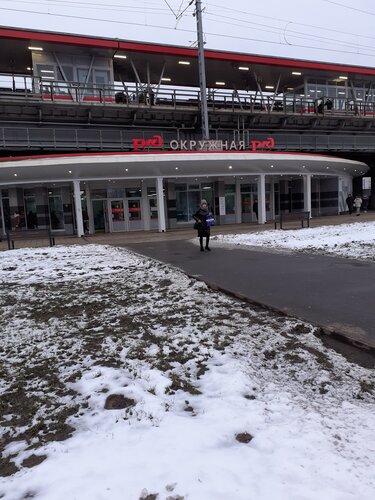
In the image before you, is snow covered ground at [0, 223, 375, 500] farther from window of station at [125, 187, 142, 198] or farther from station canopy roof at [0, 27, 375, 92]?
station canopy roof at [0, 27, 375, 92]

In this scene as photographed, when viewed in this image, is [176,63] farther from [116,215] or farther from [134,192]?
[116,215]

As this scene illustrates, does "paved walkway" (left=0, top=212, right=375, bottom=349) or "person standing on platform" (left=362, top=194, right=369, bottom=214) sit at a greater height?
"person standing on platform" (left=362, top=194, right=369, bottom=214)

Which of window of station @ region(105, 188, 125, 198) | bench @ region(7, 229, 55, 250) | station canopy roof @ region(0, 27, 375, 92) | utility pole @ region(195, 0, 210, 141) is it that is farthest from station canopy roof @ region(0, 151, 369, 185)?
station canopy roof @ region(0, 27, 375, 92)

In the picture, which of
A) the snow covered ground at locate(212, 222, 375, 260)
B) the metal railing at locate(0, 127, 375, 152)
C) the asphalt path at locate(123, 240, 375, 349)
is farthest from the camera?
the metal railing at locate(0, 127, 375, 152)

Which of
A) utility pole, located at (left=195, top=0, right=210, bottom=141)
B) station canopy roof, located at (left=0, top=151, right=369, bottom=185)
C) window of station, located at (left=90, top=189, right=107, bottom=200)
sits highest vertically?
utility pole, located at (left=195, top=0, right=210, bottom=141)

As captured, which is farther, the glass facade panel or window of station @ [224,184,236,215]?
window of station @ [224,184,236,215]

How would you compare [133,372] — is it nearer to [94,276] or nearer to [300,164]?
[94,276]

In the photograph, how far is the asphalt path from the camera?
18.3ft

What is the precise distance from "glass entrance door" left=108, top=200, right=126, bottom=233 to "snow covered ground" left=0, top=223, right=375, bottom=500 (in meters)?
19.5

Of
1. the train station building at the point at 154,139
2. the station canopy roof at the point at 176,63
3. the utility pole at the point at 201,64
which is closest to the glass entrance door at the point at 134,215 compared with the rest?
the train station building at the point at 154,139

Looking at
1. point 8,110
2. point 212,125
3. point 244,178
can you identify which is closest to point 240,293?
point 244,178

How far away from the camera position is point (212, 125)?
3275 centimetres

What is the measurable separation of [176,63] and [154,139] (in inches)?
406

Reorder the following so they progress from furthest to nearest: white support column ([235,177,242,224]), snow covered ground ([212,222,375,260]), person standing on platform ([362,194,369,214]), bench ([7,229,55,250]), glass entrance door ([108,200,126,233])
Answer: person standing on platform ([362,194,369,214]) < white support column ([235,177,242,224]) < glass entrance door ([108,200,126,233]) < bench ([7,229,55,250]) < snow covered ground ([212,222,375,260])
